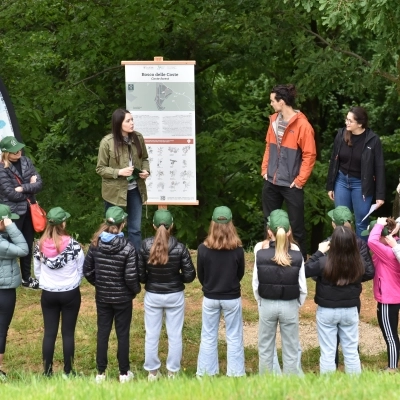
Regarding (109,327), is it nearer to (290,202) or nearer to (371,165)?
(290,202)

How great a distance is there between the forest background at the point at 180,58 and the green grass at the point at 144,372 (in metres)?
3.73

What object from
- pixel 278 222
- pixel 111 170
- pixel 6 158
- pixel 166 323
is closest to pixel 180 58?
pixel 111 170

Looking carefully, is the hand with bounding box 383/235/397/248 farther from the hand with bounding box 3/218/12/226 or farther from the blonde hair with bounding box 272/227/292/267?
the hand with bounding box 3/218/12/226

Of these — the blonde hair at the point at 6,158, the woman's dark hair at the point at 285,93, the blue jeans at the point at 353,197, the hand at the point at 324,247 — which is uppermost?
the woman's dark hair at the point at 285,93

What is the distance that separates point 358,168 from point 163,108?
2.75 meters

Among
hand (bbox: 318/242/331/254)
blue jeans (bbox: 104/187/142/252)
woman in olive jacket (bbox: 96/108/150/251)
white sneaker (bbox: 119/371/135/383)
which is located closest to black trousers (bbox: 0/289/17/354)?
white sneaker (bbox: 119/371/135/383)

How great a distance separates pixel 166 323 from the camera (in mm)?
8164

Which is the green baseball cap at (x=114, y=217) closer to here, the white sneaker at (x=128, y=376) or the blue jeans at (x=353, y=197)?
the white sneaker at (x=128, y=376)

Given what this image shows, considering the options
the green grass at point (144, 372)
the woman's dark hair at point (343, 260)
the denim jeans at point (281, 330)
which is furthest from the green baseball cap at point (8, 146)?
the woman's dark hair at point (343, 260)

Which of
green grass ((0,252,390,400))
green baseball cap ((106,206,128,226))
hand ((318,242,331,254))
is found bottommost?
green grass ((0,252,390,400))

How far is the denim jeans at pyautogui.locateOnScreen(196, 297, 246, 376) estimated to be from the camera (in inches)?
315

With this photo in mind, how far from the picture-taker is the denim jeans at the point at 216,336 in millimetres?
7998

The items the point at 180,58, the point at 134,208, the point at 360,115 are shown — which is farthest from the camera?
the point at 180,58

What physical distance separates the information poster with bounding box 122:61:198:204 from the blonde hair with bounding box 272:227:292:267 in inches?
154
